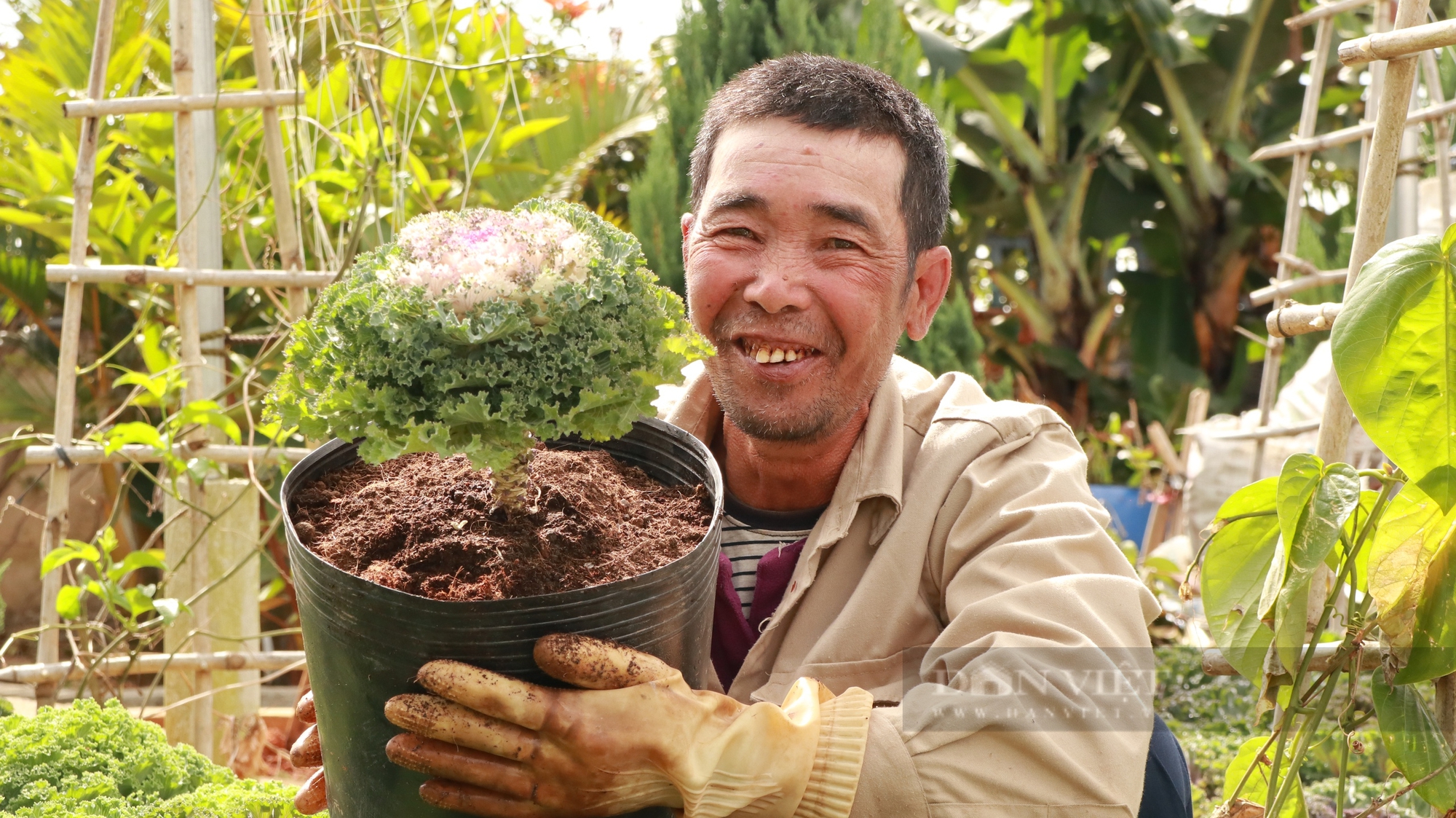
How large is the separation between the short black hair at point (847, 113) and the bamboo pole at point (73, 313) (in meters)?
1.27

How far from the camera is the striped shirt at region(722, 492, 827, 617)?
2.12 meters

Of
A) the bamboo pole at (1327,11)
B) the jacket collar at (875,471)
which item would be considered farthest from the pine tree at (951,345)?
the jacket collar at (875,471)

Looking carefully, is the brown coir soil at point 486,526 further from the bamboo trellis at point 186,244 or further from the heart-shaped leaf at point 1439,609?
the bamboo trellis at point 186,244

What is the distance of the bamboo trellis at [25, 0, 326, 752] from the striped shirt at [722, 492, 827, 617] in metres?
0.98

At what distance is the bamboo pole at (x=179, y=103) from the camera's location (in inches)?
95.2

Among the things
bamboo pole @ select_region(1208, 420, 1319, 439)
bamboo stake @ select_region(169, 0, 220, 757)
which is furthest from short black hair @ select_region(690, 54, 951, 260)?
bamboo pole @ select_region(1208, 420, 1319, 439)

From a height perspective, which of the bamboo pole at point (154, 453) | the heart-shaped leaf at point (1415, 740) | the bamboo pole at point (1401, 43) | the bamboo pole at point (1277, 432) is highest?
the bamboo pole at point (1401, 43)

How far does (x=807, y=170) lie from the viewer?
1960 millimetres

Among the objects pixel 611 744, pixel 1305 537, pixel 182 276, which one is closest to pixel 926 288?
pixel 1305 537

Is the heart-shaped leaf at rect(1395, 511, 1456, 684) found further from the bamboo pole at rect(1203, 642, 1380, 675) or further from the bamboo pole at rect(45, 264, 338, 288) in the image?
the bamboo pole at rect(45, 264, 338, 288)

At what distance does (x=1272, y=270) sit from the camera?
25.2ft

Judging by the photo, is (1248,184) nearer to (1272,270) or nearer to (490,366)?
(1272,270)

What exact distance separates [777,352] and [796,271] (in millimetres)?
141

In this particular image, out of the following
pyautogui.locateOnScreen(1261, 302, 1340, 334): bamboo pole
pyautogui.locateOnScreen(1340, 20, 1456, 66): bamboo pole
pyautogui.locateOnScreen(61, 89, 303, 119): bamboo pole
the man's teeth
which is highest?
pyautogui.locateOnScreen(1340, 20, 1456, 66): bamboo pole
